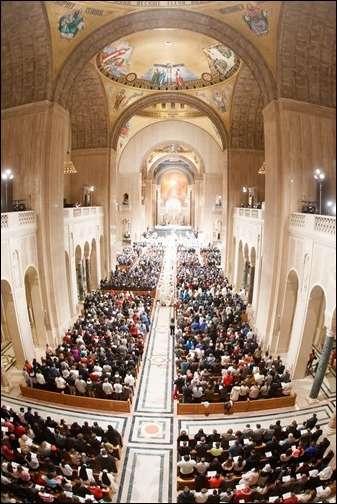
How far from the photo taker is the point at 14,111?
3.62 m

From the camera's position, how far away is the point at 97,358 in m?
9.18

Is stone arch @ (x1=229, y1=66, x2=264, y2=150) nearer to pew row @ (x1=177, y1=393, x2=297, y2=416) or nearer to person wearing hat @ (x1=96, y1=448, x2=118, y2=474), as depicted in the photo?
pew row @ (x1=177, y1=393, x2=297, y2=416)

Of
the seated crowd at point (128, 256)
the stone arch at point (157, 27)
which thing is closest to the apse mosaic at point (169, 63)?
the stone arch at point (157, 27)

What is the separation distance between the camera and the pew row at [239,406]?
7910 mm

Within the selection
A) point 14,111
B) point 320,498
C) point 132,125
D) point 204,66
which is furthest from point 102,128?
point 320,498

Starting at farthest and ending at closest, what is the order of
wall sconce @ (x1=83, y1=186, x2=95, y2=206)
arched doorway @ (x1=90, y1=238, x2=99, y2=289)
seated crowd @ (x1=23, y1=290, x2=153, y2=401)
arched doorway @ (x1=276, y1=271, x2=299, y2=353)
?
wall sconce @ (x1=83, y1=186, x2=95, y2=206) → arched doorway @ (x1=90, y1=238, x2=99, y2=289) → arched doorway @ (x1=276, y1=271, x2=299, y2=353) → seated crowd @ (x1=23, y1=290, x2=153, y2=401)

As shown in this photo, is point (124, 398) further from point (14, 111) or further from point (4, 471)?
point (14, 111)

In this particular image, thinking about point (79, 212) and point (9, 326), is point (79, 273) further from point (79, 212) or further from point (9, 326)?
point (9, 326)

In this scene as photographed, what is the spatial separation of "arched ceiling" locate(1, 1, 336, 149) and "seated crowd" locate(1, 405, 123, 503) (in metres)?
4.59

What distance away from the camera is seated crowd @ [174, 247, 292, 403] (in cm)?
814

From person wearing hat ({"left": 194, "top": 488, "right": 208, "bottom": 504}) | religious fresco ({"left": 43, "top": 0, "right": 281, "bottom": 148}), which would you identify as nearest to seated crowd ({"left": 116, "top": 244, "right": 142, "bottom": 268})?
religious fresco ({"left": 43, "top": 0, "right": 281, "bottom": 148})

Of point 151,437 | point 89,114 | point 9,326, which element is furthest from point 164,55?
point 9,326

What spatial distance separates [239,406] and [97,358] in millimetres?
3591

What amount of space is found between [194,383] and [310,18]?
23.4 feet
